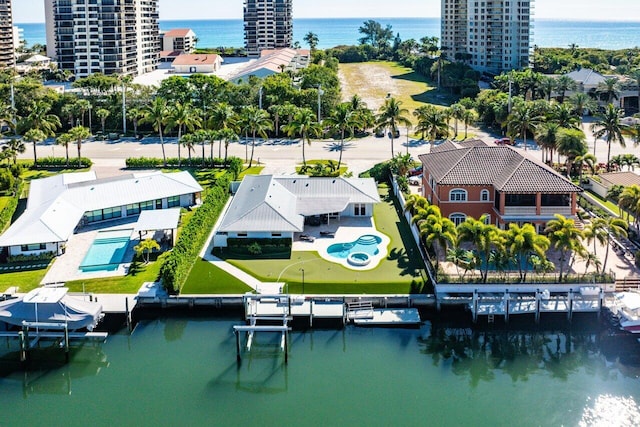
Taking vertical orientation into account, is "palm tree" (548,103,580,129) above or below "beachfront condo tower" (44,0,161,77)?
below

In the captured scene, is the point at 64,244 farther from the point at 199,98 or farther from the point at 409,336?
the point at 199,98

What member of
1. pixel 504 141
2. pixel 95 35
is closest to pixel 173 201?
pixel 504 141

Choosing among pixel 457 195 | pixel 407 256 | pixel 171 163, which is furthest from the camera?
pixel 171 163

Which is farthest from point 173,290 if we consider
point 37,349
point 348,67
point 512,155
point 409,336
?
point 348,67

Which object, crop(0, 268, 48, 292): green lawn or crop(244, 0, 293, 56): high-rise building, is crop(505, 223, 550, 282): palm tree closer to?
crop(0, 268, 48, 292): green lawn

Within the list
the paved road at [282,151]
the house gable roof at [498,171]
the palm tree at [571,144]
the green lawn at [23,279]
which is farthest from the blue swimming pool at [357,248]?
the palm tree at [571,144]

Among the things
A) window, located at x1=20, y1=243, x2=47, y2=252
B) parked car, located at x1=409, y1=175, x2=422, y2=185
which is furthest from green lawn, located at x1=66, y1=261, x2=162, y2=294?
parked car, located at x1=409, y1=175, x2=422, y2=185

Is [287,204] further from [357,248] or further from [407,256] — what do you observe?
[407,256]
